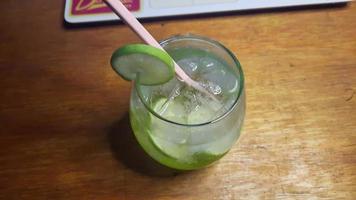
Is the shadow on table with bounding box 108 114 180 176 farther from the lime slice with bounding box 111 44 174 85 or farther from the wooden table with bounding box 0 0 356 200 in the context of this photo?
the lime slice with bounding box 111 44 174 85

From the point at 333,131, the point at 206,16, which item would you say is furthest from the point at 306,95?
the point at 206,16

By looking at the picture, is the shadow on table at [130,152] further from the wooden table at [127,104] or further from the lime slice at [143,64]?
the lime slice at [143,64]

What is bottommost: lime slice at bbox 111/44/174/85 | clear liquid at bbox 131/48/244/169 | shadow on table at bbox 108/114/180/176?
shadow on table at bbox 108/114/180/176

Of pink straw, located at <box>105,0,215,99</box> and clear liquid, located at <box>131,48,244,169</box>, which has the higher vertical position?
pink straw, located at <box>105,0,215,99</box>

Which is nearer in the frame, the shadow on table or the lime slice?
the lime slice

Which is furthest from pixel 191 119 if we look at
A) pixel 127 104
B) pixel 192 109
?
pixel 127 104

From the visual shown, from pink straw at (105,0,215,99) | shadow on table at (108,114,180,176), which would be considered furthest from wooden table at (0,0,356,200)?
pink straw at (105,0,215,99)

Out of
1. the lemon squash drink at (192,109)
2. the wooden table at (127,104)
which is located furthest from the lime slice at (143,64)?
the wooden table at (127,104)
